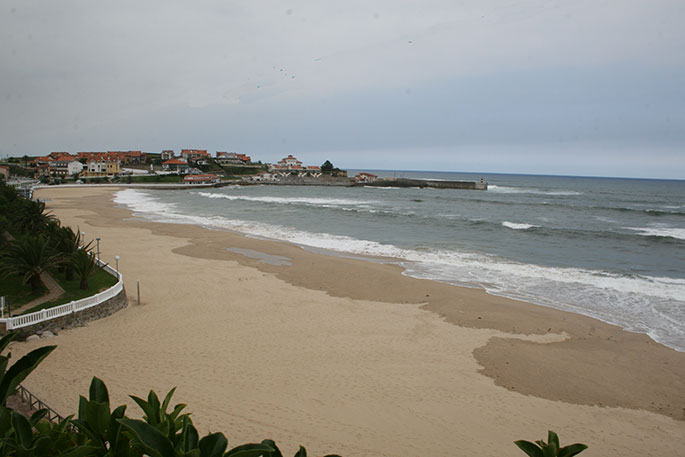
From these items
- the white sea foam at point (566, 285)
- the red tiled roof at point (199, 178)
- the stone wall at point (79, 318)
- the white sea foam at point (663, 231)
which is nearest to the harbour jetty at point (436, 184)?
the red tiled roof at point (199, 178)

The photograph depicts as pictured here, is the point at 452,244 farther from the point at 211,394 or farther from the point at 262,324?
the point at 211,394

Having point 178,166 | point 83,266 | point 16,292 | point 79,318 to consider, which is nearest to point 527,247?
point 83,266

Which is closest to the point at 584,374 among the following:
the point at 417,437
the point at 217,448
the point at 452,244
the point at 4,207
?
the point at 417,437

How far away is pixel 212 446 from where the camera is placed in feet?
10.2

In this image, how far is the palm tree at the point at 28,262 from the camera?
1415 cm

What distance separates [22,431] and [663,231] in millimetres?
47354

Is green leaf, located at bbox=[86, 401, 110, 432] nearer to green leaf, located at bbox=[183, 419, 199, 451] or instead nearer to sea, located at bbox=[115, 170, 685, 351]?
green leaf, located at bbox=[183, 419, 199, 451]

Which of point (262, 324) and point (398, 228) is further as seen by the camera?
point (398, 228)

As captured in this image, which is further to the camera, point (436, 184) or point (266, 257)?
point (436, 184)

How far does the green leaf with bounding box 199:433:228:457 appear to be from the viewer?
3096 mm

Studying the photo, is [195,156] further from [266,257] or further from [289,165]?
[266,257]

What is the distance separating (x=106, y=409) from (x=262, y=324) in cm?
1072

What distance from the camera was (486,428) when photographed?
8773 millimetres

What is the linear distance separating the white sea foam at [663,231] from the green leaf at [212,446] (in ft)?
136
